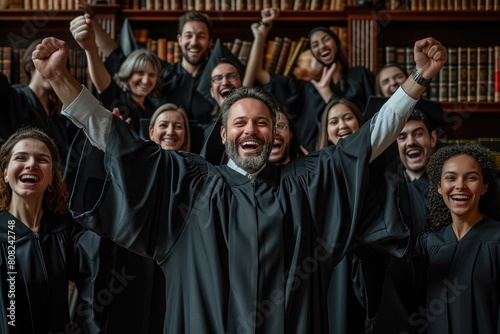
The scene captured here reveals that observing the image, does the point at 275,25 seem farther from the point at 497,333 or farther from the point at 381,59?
the point at 497,333

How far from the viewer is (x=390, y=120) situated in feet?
10.7

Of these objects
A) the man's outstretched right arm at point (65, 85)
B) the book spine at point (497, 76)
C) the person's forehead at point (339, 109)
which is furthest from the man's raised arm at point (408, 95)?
the book spine at point (497, 76)

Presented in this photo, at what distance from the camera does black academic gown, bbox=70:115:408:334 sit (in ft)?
10.2

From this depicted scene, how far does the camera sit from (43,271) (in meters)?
3.69

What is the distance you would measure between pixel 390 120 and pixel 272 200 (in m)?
0.57

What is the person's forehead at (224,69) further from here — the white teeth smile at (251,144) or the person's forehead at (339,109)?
the white teeth smile at (251,144)

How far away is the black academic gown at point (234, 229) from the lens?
3.10 meters

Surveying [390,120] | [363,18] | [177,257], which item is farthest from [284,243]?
[363,18]

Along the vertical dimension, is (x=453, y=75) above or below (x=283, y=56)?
below

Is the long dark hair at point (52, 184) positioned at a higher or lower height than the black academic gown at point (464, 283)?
higher

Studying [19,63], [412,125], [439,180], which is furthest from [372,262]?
[19,63]

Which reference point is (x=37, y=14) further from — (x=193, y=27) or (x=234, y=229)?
(x=234, y=229)

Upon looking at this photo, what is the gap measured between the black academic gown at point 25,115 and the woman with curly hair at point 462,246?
231 centimetres

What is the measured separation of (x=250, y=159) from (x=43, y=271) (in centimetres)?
115
